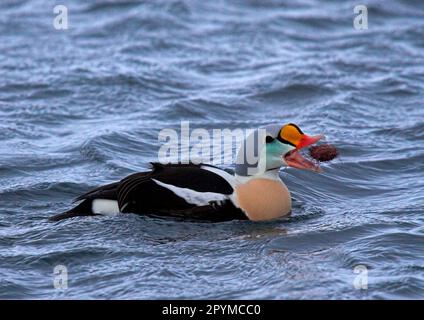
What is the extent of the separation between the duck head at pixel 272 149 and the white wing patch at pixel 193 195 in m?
0.47

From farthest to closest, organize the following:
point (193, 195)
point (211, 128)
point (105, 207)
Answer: point (211, 128), point (105, 207), point (193, 195)

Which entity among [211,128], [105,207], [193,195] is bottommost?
[105,207]

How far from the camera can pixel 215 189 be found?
920 cm

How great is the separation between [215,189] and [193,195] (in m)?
0.20

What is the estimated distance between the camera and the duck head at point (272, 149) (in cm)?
947

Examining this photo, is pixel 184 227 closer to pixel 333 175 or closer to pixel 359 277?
pixel 359 277

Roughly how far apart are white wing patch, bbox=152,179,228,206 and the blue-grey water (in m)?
0.22

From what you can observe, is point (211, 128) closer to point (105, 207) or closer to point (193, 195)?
point (105, 207)

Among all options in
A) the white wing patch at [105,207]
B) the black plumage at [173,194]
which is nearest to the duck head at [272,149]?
the black plumage at [173,194]

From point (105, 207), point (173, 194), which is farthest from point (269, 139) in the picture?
point (105, 207)

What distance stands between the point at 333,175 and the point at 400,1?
10091 millimetres

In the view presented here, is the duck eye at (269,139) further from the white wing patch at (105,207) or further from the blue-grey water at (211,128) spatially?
the white wing patch at (105,207)
